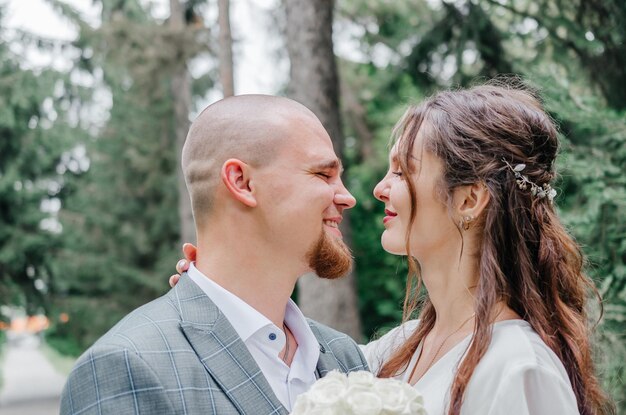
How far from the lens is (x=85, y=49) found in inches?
576

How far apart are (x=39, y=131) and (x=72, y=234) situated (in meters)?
5.22

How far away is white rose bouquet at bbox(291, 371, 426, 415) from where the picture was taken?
192cm

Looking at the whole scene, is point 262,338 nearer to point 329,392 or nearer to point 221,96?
point 329,392

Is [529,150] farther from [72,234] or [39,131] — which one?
[72,234]

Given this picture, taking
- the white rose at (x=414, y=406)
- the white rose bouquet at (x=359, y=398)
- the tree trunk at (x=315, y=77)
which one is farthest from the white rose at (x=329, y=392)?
the tree trunk at (x=315, y=77)

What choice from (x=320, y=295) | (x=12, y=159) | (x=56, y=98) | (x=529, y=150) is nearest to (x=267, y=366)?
(x=529, y=150)

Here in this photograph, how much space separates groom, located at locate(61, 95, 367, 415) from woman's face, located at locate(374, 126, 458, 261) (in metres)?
0.22

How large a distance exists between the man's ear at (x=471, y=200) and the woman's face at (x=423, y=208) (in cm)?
5

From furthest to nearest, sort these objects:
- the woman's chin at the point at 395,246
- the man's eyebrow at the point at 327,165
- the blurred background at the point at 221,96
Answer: the blurred background at the point at 221,96 < the woman's chin at the point at 395,246 < the man's eyebrow at the point at 327,165

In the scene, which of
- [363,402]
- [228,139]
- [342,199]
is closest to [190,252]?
[228,139]

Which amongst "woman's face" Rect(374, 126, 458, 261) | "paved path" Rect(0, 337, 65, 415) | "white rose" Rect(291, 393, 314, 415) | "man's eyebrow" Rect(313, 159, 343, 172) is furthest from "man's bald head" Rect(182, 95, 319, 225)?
"paved path" Rect(0, 337, 65, 415)

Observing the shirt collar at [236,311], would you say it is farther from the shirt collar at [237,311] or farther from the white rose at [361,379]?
the white rose at [361,379]

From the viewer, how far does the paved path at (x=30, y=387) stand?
56.5 ft

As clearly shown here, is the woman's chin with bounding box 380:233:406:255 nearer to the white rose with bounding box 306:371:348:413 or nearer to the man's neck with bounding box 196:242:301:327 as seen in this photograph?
the man's neck with bounding box 196:242:301:327
